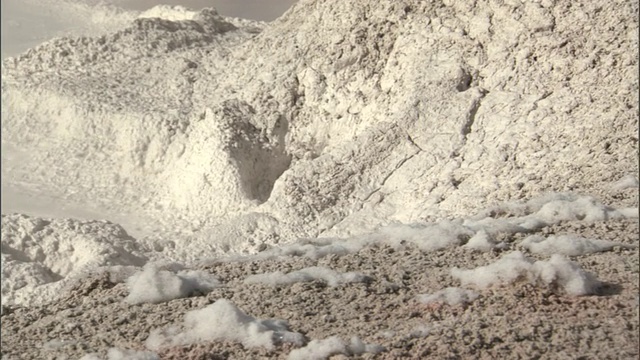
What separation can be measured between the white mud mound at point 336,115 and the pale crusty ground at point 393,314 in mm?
1702

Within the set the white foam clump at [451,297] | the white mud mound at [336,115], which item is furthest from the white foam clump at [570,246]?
the white mud mound at [336,115]

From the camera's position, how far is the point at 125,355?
11.2 ft

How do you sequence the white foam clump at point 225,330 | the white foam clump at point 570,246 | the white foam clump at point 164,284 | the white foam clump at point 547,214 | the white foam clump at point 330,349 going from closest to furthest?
the white foam clump at point 330,349 → the white foam clump at point 225,330 → the white foam clump at point 164,284 → the white foam clump at point 570,246 → the white foam clump at point 547,214

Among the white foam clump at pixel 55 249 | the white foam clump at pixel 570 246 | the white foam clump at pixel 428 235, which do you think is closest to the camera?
the white foam clump at pixel 570 246

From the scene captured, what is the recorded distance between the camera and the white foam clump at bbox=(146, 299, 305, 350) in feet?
11.3

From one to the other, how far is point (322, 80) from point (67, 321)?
440 cm

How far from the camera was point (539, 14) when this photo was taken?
7070mm

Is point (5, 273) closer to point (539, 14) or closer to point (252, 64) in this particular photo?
point (252, 64)

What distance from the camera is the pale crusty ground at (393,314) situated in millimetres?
3350

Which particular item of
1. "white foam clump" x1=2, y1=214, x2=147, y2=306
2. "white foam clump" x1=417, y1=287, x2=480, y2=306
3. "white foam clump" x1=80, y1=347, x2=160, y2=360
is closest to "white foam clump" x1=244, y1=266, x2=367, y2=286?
"white foam clump" x1=417, y1=287, x2=480, y2=306

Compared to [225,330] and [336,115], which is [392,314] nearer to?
[225,330]

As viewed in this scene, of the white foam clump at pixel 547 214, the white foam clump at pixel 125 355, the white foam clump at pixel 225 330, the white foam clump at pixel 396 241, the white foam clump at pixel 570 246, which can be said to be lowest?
the white foam clump at pixel 125 355

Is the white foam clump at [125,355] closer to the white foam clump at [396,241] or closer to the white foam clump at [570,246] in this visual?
the white foam clump at [396,241]

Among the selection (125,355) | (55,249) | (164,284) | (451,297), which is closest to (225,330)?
(125,355)
